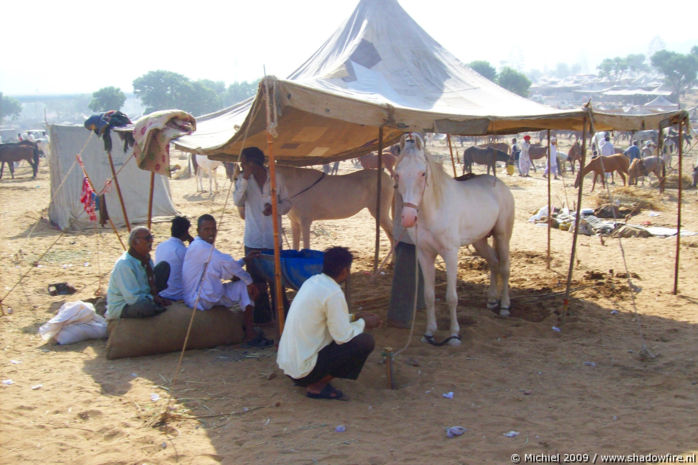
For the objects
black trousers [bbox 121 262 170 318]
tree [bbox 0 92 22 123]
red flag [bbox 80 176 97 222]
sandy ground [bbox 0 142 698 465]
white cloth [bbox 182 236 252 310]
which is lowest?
sandy ground [bbox 0 142 698 465]

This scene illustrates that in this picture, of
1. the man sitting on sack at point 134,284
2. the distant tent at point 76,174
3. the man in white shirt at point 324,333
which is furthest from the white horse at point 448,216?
the distant tent at point 76,174

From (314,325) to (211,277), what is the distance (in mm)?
1767

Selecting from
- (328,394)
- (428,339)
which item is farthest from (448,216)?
(328,394)

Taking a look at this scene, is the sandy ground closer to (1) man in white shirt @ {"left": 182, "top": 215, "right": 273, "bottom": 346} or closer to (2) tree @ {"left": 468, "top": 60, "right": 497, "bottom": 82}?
(1) man in white shirt @ {"left": 182, "top": 215, "right": 273, "bottom": 346}

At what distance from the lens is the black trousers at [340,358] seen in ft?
14.0

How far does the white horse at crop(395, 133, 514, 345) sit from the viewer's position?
5.22 metres

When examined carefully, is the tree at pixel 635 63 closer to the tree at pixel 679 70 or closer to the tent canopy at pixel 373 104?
the tree at pixel 679 70

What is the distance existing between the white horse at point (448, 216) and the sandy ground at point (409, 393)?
0.51 m

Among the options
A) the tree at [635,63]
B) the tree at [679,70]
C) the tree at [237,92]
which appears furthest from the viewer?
the tree at [635,63]

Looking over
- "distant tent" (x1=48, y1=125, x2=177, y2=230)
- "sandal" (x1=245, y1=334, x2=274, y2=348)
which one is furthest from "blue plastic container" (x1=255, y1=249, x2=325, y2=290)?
"distant tent" (x1=48, y1=125, x2=177, y2=230)

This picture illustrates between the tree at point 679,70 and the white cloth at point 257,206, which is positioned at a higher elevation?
the tree at point 679,70

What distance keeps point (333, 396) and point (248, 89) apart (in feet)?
338

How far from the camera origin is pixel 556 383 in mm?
4707

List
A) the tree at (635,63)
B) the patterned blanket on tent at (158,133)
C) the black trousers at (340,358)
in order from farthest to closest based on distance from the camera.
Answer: the tree at (635,63)
the patterned blanket on tent at (158,133)
the black trousers at (340,358)
